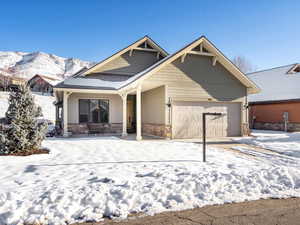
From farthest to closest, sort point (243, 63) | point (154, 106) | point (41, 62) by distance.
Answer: point (41, 62) → point (243, 63) → point (154, 106)

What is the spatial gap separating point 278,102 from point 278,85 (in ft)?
11.1

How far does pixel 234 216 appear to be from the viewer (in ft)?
9.55

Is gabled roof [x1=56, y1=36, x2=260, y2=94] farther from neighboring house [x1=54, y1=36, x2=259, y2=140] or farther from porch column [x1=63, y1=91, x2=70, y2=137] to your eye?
porch column [x1=63, y1=91, x2=70, y2=137]

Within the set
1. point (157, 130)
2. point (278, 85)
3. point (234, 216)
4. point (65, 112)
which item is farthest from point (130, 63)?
point (278, 85)

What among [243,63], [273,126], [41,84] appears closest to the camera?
[273,126]

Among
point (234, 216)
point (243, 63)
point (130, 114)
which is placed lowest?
point (234, 216)

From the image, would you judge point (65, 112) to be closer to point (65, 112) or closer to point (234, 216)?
point (65, 112)

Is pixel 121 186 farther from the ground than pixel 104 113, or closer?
closer

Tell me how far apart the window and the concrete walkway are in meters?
10.9

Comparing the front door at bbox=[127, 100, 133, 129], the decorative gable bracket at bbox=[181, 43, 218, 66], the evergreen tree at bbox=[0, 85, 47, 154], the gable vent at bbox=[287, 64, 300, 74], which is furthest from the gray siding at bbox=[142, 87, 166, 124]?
the gable vent at bbox=[287, 64, 300, 74]

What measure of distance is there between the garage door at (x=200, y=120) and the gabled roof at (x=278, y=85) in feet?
25.9

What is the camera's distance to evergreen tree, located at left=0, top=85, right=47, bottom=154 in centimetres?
650

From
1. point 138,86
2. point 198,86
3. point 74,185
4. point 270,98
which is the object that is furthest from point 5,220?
point 270,98

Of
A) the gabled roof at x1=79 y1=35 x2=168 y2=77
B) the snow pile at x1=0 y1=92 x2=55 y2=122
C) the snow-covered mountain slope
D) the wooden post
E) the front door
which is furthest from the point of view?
the snow-covered mountain slope
